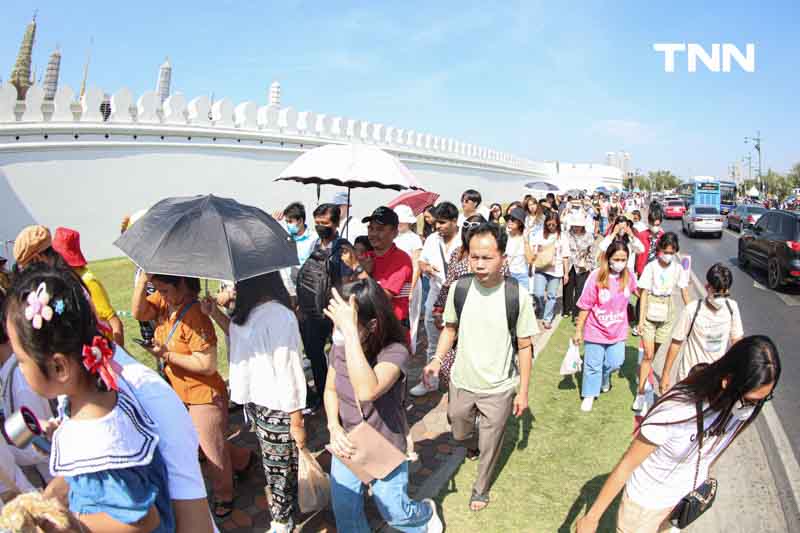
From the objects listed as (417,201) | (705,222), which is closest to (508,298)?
(417,201)

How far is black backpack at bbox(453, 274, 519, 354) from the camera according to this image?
10.9 ft

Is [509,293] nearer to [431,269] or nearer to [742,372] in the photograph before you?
[742,372]

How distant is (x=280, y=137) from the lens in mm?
14016

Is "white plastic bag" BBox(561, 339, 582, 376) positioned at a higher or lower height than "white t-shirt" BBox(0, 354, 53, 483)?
lower

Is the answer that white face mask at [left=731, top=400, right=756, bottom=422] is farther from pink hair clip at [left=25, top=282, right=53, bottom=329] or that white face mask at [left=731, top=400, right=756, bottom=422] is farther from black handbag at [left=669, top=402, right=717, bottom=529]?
pink hair clip at [left=25, top=282, right=53, bottom=329]

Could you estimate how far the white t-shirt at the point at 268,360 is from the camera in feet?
9.17

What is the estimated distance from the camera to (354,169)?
433cm

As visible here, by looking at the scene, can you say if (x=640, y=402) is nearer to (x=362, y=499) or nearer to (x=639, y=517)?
(x=639, y=517)

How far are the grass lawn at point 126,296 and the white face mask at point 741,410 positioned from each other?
4668mm

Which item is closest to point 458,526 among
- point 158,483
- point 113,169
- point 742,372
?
point 742,372

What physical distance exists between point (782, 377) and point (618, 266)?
3.09m

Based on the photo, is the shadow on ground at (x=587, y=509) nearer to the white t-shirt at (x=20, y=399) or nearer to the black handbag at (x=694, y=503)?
the black handbag at (x=694, y=503)

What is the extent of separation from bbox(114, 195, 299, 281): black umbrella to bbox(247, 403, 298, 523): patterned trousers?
0.81 meters

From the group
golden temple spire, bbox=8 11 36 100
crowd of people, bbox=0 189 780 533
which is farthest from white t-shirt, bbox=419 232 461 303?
golden temple spire, bbox=8 11 36 100
